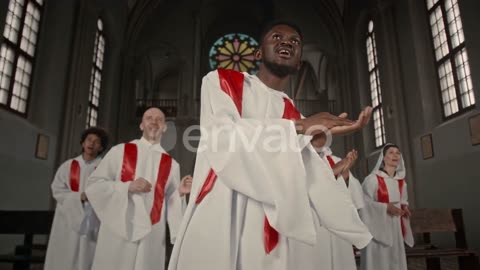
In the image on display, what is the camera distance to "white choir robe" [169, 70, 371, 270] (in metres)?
1.00

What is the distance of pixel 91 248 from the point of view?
10.3 feet

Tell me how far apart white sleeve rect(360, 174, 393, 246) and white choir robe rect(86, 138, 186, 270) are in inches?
88.6

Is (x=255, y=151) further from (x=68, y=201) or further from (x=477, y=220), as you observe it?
(x=477, y=220)

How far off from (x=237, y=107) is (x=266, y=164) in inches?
10.5

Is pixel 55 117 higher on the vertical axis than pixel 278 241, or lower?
higher

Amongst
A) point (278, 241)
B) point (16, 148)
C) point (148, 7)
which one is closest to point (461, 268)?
point (278, 241)

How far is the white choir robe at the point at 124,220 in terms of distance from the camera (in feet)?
7.59

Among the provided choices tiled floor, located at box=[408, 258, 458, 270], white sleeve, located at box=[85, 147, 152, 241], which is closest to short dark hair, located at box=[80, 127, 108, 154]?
white sleeve, located at box=[85, 147, 152, 241]

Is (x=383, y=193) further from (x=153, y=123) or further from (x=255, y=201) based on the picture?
(x=255, y=201)

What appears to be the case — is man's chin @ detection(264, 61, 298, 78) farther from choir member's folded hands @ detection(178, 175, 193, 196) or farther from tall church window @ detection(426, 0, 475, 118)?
tall church window @ detection(426, 0, 475, 118)

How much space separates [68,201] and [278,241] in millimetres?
2865

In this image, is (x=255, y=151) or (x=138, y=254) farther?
(x=138, y=254)

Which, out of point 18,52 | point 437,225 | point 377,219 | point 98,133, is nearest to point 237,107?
point 98,133

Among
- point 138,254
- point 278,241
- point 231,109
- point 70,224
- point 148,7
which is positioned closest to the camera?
point 278,241
